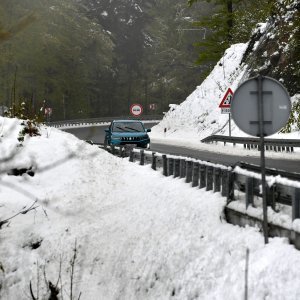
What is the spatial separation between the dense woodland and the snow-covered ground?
3927cm

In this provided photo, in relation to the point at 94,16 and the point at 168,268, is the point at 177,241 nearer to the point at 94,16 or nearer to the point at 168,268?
the point at 168,268

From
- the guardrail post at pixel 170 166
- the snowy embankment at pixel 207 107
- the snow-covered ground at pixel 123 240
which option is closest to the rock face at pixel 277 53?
the snowy embankment at pixel 207 107

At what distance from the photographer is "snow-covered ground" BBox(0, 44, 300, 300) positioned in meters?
7.22

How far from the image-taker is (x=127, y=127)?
888 inches

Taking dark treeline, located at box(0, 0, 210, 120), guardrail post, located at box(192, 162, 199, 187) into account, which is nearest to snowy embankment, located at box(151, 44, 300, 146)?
dark treeline, located at box(0, 0, 210, 120)

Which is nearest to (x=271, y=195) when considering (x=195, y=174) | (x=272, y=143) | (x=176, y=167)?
(x=195, y=174)

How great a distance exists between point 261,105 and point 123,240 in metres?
5.63

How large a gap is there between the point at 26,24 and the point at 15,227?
35.8 ft

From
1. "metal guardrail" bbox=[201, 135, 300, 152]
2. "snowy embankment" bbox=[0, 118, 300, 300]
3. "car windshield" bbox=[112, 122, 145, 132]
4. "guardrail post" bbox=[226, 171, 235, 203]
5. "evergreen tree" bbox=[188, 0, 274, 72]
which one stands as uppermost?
"evergreen tree" bbox=[188, 0, 274, 72]

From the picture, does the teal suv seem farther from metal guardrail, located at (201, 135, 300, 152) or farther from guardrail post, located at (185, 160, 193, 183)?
guardrail post, located at (185, 160, 193, 183)

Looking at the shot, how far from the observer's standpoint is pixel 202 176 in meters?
11.9

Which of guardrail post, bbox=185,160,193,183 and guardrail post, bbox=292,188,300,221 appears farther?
guardrail post, bbox=185,160,193,183

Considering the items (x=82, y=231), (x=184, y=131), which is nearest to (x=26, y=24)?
(x=82, y=231)

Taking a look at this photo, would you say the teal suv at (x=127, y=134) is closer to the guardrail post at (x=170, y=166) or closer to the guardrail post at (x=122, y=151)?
the guardrail post at (x=122, y=151)
